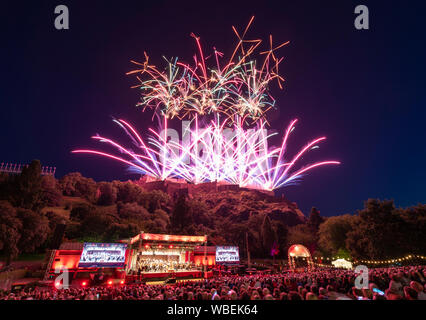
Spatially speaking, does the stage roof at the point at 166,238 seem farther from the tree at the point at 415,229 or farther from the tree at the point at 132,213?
the tree at the point at 132,213

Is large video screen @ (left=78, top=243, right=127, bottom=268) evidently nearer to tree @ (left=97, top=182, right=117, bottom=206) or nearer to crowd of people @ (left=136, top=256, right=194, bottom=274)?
crowd of people @ (left=136, top=256, right=194, bottom=274)

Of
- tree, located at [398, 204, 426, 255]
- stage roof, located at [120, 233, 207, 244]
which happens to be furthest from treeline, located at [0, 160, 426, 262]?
stage roof, located at [120, 233, 207, 244]

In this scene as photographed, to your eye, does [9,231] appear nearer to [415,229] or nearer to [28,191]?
[28,191]

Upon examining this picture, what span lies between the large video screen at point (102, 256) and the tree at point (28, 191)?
26835mm

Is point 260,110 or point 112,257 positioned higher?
point 260,110

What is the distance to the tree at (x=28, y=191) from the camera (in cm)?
4059

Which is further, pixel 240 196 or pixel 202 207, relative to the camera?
pixel 240 196

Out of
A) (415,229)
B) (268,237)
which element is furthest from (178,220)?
(415,229)

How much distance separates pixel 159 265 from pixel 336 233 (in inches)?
1420

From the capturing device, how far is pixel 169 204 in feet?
272

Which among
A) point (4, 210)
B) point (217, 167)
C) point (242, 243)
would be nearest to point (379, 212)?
point (217, 167)

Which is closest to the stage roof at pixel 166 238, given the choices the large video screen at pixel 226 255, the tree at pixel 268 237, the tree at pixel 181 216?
the large video screen at pixel 226 255
